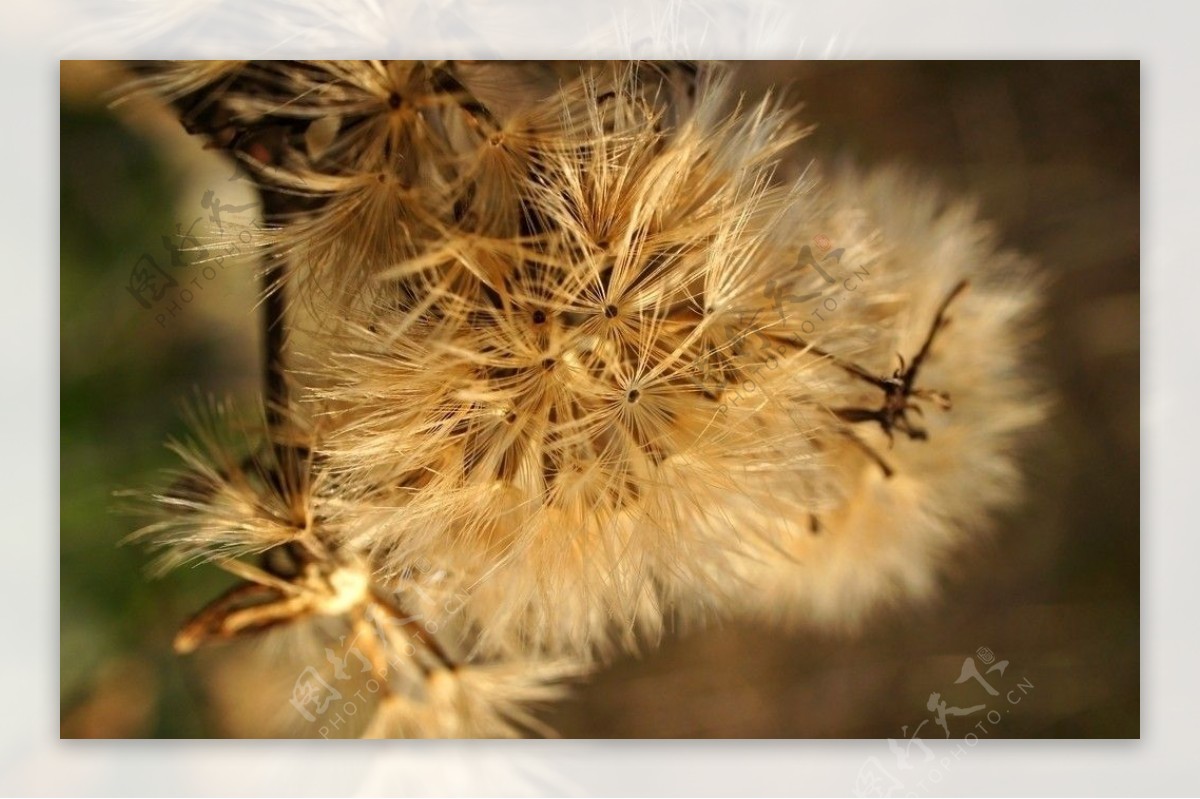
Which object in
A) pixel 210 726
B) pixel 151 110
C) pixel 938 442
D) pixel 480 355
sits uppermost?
pixel 151 110

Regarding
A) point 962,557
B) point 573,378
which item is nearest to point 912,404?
point 962,557

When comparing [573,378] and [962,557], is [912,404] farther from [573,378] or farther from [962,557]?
[573,378]

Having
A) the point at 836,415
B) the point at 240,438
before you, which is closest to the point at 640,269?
the point at 836,415

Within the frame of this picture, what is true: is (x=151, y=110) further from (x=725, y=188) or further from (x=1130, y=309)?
(x=1130, y=309)
